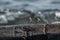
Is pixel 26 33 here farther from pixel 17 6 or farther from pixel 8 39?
pixel 17 6

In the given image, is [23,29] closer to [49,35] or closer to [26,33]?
[26,33]

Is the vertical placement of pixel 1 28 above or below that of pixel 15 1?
below

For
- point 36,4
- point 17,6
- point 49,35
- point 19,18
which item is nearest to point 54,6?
point 36,4

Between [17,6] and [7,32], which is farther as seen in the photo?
[17,6]

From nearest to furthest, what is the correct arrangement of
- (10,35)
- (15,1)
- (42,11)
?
(10,35), (42,11), (15,1)

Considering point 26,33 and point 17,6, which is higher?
point 17,6

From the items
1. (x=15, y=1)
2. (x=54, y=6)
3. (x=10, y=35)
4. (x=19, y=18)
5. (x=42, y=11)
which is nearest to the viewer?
(x=10, y=35)

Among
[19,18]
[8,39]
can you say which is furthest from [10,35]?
[19,18]

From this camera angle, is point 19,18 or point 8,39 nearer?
point 8,39
